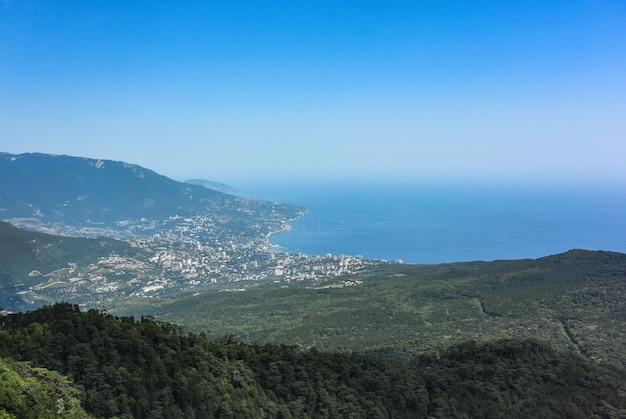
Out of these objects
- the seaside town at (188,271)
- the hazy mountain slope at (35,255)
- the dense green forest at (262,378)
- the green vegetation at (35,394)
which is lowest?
the seaside town at (188,271)

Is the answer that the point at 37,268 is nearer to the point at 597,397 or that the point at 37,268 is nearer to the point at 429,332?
the point at 429,332

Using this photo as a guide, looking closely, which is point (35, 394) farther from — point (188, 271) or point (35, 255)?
point (188, 271)

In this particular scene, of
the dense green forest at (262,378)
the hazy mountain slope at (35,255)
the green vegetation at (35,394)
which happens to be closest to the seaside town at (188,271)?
the hazy mountain slope at (35,255)

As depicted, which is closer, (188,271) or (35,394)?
(35,394)

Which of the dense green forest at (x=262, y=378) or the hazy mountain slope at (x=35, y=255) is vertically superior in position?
the dense green forest at (x=262, y=378)

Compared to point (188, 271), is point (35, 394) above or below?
above

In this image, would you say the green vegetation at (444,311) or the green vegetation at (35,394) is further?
the green vegetation at (444,311)

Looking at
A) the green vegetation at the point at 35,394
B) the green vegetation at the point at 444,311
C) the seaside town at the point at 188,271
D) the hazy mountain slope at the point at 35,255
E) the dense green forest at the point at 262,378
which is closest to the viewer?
the green vegetation at the point at 35,394

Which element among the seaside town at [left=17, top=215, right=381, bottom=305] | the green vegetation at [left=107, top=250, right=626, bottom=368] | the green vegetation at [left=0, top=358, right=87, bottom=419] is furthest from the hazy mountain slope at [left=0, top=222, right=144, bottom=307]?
the green vegetation at [left=0, top=358, right=87, bottom=419]

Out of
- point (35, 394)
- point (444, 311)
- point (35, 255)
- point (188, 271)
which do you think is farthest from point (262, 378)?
point (35, 255)

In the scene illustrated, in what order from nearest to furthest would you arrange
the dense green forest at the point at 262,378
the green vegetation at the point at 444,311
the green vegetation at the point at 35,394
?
the green vegetation at the point at 35,394 → the dense green forest at the point at 262,378 → the green vegetation at the point at 444,311

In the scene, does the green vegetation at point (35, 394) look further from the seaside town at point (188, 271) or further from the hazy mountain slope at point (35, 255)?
the hazy mountain slope at point (35, 255)
